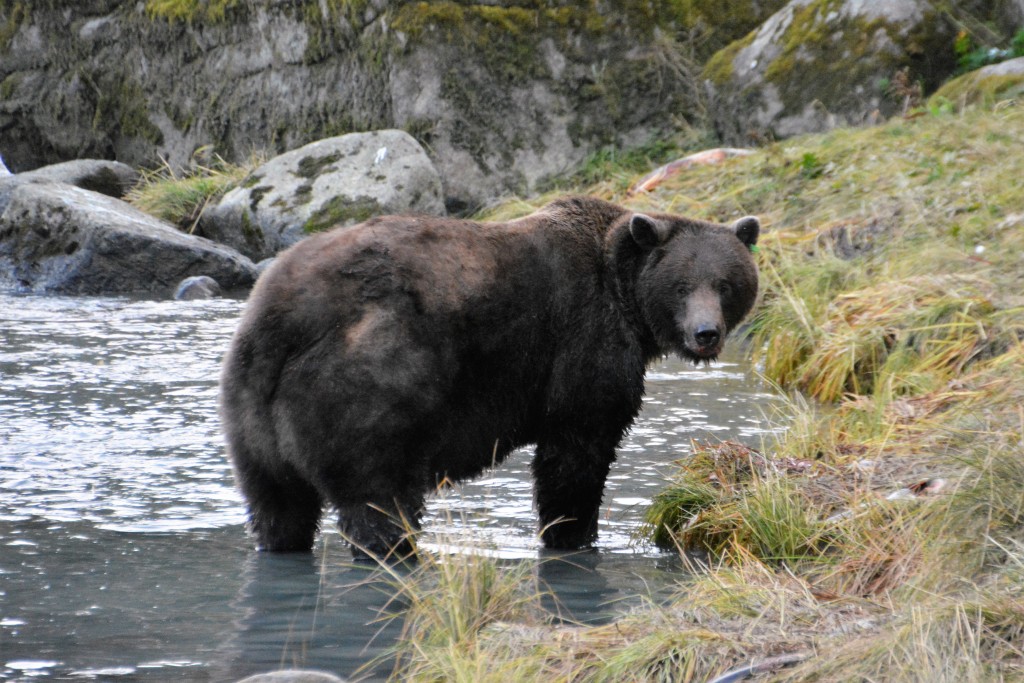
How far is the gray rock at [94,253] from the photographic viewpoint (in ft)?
48.5

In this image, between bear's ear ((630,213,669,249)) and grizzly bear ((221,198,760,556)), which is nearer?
grizzly bear ((221,198,760,556))

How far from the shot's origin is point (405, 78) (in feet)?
58.3

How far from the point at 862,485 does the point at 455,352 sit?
2.00 metres

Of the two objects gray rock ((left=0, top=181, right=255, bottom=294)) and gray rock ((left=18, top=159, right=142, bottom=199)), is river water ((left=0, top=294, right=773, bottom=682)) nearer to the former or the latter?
gray rock ((left=0, top=181, right=255, bottom=294))

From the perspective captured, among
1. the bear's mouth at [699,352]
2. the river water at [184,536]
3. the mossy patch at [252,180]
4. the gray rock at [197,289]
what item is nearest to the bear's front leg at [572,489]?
the river water at [184,536]

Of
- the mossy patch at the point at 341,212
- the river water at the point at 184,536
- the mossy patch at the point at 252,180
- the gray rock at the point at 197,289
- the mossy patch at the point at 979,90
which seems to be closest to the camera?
the river water at the point at 184,536

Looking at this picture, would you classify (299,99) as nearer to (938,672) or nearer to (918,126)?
(918,126)

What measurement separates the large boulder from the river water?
5281 mm

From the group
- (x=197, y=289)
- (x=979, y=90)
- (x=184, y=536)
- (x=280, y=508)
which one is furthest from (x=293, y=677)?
(x=979, y=90)

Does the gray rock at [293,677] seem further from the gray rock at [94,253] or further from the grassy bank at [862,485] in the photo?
the gray rock at [94,253]

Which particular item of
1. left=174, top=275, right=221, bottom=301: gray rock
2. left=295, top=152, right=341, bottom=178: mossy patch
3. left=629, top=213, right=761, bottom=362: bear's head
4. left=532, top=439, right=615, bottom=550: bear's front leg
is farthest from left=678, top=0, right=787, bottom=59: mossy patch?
left=532, top=439, right=615, bottom=550: bear's front leg

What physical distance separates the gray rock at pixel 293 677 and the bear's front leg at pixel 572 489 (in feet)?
7.97

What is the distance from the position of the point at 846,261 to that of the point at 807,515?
18.8ft

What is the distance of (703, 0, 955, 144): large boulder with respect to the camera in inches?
588
